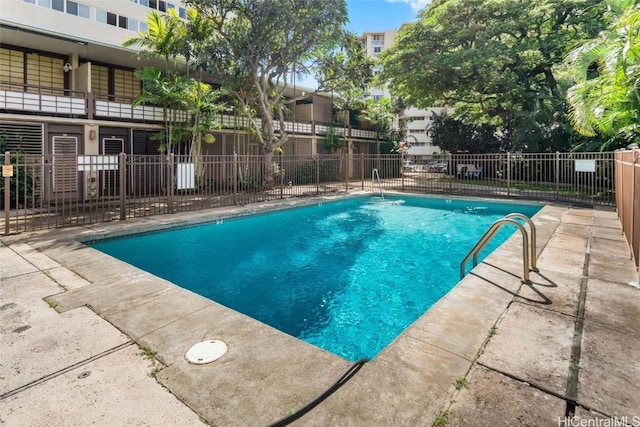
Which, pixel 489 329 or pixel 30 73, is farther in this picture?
pixel 30 73

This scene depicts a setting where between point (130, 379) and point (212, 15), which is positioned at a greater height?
point (212, 15)

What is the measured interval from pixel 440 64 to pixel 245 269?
16986 mm

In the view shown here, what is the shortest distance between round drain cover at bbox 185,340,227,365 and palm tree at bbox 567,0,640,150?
994 cm

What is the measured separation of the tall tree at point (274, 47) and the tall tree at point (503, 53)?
413 cm

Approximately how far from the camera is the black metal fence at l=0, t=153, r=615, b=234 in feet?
30.5

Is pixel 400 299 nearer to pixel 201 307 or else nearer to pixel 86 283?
pixel 201 307

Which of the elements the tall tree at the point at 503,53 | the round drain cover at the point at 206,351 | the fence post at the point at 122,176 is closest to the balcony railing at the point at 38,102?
the fence post at the point at 122,176

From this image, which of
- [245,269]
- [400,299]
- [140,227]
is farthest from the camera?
A: [140,227]

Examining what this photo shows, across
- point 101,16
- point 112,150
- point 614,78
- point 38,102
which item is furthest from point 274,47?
point 614,78

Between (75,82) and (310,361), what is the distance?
718 inches

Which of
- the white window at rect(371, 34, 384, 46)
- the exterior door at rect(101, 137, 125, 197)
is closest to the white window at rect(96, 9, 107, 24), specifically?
the exterior door at rect(101, 137, 125, 197)

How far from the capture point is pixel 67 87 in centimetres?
1577

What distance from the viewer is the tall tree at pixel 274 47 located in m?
14.8

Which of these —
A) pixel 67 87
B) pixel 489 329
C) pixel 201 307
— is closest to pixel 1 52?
pixel 67 87
